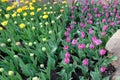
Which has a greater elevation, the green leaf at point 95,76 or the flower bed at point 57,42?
the flower bed at point 57,42

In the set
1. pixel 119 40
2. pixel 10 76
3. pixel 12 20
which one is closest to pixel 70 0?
pixel 12 20

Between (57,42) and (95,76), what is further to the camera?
(57,42)

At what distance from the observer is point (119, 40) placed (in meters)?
2.64

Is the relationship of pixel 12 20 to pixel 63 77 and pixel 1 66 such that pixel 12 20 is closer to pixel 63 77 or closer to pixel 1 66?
pixel 1 66

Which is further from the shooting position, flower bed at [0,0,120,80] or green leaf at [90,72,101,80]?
flower bed at [0,0,120,80]

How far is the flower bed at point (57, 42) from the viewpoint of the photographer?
8.48 ft

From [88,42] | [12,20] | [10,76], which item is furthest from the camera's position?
[12,20]

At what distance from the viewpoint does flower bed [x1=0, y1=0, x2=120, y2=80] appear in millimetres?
2584

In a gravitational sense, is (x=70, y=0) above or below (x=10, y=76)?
above

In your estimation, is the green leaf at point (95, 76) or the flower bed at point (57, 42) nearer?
the green leaf at point (95, 76)

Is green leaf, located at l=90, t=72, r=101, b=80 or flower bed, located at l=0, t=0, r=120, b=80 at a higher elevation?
flower bed, located at l=0, t=0, r=120, b=80

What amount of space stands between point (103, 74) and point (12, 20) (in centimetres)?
178

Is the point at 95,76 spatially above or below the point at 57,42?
below

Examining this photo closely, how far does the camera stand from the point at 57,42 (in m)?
3.05
